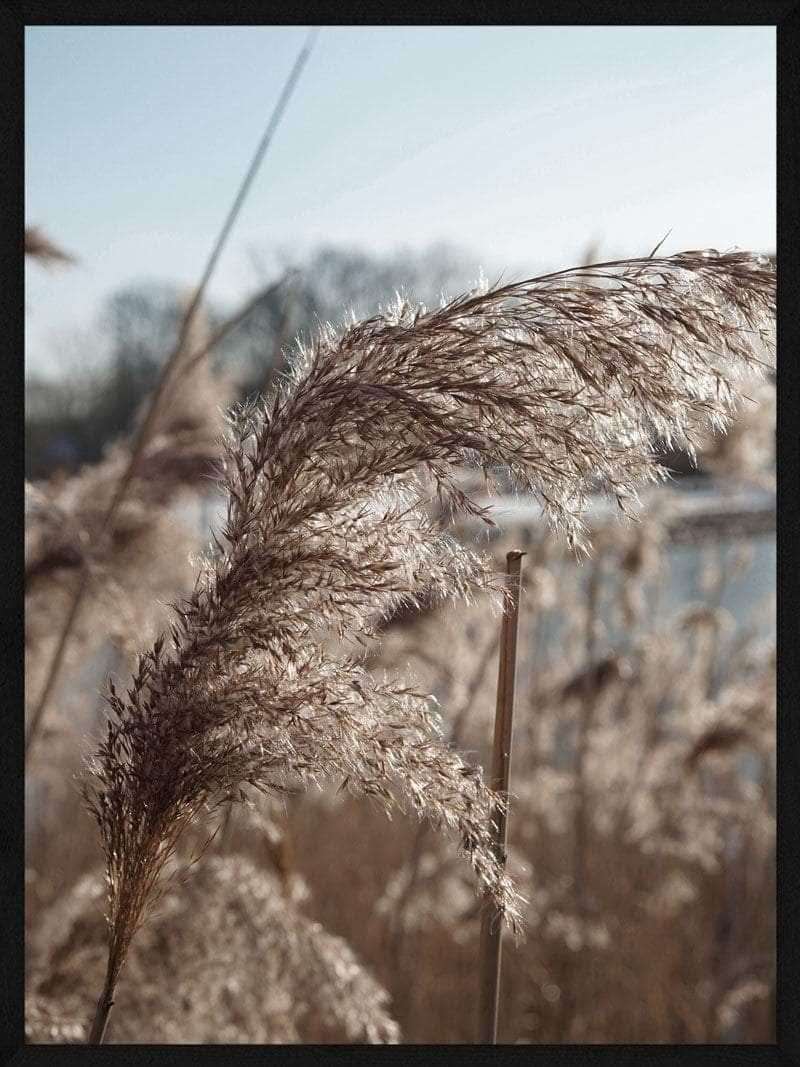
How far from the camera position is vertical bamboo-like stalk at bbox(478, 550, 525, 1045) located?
999mm

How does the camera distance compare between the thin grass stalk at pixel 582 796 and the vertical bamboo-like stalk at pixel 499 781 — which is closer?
the vertical bamboo-like stalk at pixel 499 781

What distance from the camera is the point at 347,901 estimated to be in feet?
11.0

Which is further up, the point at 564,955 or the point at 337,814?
the point at 337,814

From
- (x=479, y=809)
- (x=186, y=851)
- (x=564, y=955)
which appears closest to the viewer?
(x=479, y=809)

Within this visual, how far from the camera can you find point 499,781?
101 cm

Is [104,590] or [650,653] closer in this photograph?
[104,590]

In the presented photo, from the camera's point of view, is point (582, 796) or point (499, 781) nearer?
point (499, 781)

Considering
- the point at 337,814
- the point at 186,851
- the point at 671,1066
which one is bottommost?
the point at 671,1066

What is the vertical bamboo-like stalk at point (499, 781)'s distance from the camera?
999 mm

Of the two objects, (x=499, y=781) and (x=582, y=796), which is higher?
(x=582, y=796)

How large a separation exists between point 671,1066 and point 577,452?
2.06 feet
